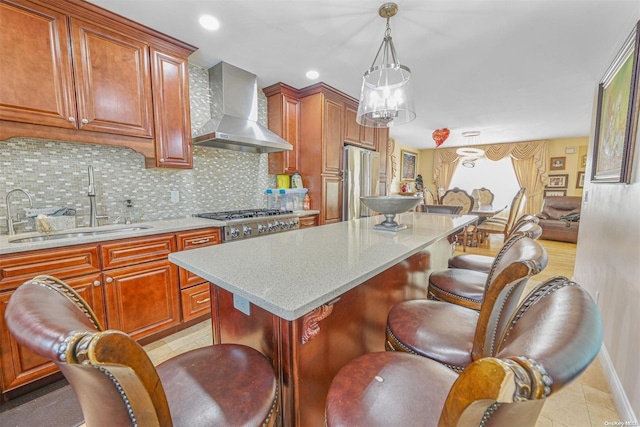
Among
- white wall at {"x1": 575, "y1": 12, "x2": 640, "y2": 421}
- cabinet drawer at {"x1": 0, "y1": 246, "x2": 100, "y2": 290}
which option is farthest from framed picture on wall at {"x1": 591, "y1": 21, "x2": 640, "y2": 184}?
cabinet drawer at {"x1": 0, "y1": 246, "x2": 100, "y2": 290}

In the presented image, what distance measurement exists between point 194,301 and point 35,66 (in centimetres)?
187

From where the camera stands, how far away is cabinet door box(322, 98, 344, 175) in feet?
10.4

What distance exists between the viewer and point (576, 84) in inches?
122

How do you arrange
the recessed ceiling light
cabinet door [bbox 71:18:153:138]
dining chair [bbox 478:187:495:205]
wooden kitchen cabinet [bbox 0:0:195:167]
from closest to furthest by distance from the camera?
wooden kitchen cabinet [bbox 0:0:195:167] → cabinet door [bbox 71:18:153:138] → the recessed ceiling light → dining chair [bbox 478:187:495:205]

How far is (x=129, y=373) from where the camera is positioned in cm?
42

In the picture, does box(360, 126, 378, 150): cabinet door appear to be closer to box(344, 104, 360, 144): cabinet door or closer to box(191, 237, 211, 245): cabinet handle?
box(344, 104, 360, 144): cabinet door

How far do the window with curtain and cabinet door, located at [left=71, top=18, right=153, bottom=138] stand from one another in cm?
788

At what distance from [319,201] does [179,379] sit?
8.58ft

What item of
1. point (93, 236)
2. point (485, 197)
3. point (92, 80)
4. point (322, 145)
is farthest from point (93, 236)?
point (485, 197)

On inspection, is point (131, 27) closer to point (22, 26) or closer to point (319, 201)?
point (22, 26)

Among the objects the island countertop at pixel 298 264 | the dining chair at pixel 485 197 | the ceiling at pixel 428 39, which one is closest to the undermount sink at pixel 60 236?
the island countertop at pixel 298 264

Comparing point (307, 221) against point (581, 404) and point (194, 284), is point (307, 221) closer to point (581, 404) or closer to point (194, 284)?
point (194, 284)

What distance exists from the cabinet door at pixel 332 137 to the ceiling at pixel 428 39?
0.83 ft

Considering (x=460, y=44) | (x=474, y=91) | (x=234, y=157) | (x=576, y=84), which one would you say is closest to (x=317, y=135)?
(x=234, y=157)
